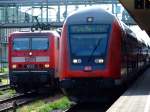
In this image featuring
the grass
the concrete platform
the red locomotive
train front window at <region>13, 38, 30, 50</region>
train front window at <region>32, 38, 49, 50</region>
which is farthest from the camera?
train front window at <region>13, 38, 30, 50</region>

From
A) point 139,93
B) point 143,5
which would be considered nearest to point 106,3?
point 143,5

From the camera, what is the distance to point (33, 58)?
83.7ft

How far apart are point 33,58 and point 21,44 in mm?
880

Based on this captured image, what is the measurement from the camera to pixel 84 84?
1888 cm

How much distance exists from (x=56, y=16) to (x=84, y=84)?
134ft

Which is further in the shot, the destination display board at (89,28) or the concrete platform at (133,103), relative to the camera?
the destination display board at (89,28)

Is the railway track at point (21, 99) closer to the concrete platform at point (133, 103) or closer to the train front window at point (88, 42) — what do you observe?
the train front window at point (88, 42)

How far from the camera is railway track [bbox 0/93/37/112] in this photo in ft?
68.5

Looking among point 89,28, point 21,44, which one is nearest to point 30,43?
point 21,44

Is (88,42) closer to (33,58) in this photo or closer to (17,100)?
(17,100)

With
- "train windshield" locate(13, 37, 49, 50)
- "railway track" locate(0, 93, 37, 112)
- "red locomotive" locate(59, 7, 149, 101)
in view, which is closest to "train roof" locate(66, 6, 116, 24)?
"red locomotive" locate(59, 7, 149, 101)

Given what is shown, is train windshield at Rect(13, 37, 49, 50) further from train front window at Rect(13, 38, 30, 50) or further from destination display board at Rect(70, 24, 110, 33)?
destination display board at Rect(70, 24, 110, 33)

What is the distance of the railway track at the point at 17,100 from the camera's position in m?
20.9

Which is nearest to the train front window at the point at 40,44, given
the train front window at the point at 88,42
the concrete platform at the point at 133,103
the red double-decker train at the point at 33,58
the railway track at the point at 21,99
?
the red double-decker train at the point at 33,58
